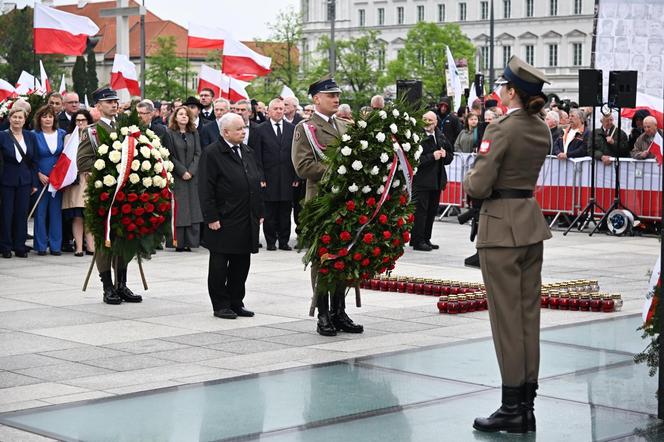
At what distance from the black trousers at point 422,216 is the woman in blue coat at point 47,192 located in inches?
207

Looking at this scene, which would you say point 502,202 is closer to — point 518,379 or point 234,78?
point 518,379

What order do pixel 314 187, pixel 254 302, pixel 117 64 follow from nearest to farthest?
pixel 314 187, pixel 254 302, pixel 117 64

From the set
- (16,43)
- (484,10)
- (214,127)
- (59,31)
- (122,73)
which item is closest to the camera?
(214,127)

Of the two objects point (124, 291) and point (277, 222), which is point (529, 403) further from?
point (277, 222)

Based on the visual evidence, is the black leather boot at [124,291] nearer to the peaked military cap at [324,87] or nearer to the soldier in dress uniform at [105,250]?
the soldier in dress uniform at [105,250]

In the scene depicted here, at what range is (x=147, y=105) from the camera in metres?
19.0

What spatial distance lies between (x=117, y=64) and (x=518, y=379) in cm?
2046

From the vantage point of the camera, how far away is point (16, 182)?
1786 cm

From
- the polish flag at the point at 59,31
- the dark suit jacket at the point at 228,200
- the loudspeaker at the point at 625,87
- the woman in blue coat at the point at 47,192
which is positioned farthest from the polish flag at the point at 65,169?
the loudspeaker at the point at 625,87

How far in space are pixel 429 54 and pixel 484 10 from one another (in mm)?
23475

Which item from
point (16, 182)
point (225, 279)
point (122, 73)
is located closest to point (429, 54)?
point (122, 73)

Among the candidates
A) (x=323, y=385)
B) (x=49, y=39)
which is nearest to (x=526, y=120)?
(x=323, y=385)

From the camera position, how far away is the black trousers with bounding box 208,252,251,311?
1220cm

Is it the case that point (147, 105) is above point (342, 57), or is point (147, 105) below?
below
